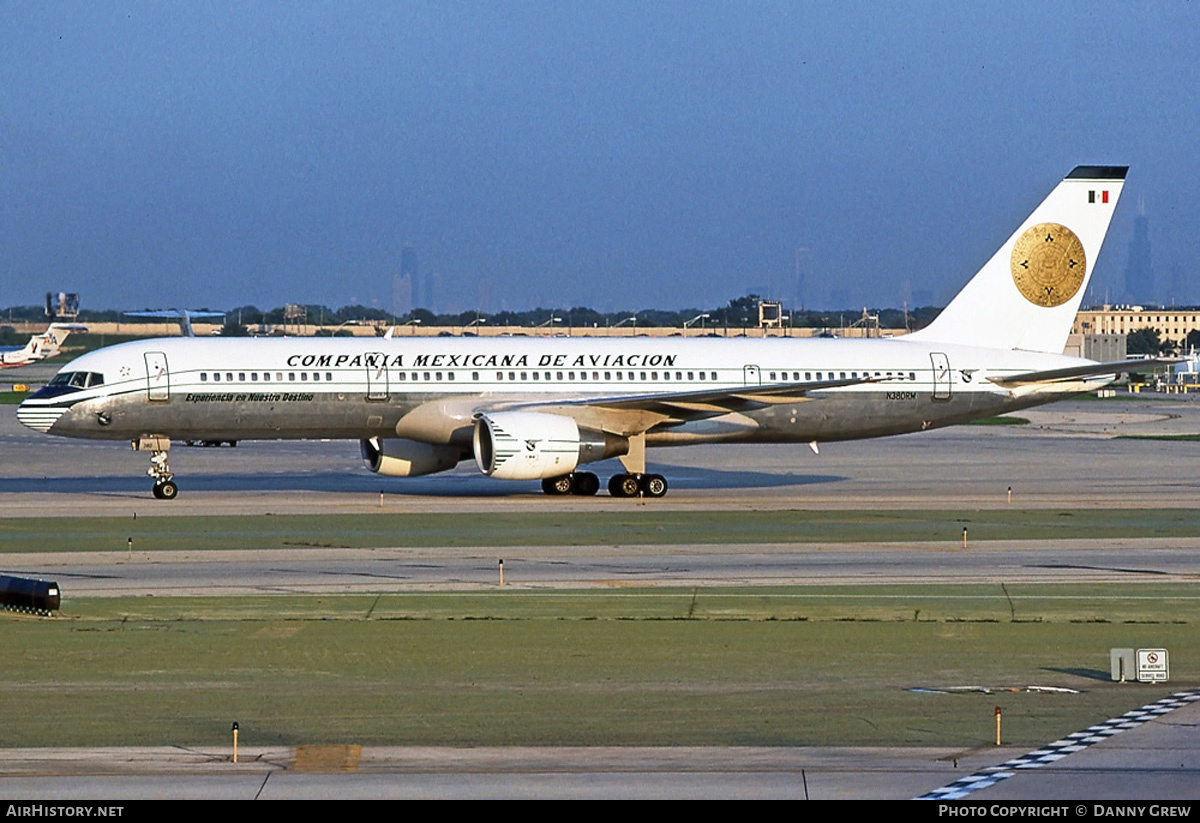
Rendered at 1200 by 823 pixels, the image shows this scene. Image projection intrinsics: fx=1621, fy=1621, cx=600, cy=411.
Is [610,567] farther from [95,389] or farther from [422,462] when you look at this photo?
[95,389]

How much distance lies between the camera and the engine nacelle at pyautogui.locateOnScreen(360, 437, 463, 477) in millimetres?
42875


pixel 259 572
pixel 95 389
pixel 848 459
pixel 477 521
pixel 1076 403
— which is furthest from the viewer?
pixel 1076 403

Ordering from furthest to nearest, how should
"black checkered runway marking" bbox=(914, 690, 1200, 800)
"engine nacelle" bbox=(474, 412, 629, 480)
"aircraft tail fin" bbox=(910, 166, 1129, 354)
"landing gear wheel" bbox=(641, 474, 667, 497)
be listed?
"aircraft tail fin" bbox=(910, 166, 1129, 354) → "landing gear wheel" bbox=(641, 474, 667, 497) → "engine nacelle" bbox=(474, 412, 629, 480) → "black checkered runway marking" bbox=(914, 690, 1200, 800)

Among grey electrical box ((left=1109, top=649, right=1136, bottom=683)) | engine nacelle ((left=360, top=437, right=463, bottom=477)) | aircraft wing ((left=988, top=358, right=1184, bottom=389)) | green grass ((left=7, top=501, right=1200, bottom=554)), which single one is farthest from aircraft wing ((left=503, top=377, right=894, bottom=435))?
grey electrical box ((left=1109, top=649, right=1136, bottom=683))

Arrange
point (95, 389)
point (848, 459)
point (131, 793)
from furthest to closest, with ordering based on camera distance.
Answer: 1. point (848, 459)
2. point (95, 389)
3. point (131, 793)

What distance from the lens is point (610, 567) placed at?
97.8ft

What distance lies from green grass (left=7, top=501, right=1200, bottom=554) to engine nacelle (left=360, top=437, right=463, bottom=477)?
326cm


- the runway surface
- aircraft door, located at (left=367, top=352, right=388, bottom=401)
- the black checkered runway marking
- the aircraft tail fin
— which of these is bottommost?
the black checkered runway marking

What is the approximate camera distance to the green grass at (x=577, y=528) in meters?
33.3

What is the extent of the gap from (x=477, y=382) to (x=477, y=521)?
6224 millimetres

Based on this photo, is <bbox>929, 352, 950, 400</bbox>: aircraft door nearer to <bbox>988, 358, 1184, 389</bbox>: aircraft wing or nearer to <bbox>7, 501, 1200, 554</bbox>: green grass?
<bbox>988, 358, 1184, 389</bbox>: aircraft wing

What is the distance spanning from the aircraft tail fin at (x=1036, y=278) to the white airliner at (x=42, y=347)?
→ 98.6m

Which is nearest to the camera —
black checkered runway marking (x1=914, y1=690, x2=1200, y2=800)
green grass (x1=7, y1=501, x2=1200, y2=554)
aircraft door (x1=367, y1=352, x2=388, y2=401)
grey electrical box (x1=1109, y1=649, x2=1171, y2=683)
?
black checkered runway marking (x1=914, y1=690, x2=1200, y2=800)

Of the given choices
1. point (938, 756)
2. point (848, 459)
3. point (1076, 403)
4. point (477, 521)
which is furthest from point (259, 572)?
point (1076, 403)
